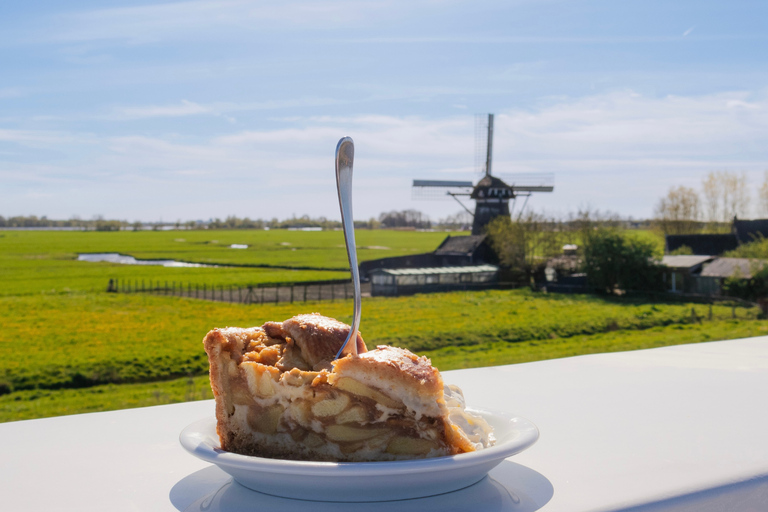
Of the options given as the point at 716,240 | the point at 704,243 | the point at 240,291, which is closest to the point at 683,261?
the point at 704,243

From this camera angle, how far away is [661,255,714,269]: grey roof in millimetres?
34062

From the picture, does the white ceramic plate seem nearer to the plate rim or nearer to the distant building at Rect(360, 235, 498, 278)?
the plate rim

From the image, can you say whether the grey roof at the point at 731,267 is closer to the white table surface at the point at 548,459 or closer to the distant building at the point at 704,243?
the distant building at the point at 704,243

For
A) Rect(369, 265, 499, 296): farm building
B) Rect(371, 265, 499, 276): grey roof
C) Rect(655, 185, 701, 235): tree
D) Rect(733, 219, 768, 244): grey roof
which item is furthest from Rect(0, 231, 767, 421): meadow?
Rect(655, 185, 701, 235): tree

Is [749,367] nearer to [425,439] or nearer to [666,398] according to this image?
[666,398]

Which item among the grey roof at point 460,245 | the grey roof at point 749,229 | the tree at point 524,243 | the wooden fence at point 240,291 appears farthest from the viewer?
the grey roof at point 749,229

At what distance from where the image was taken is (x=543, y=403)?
1.90 meters

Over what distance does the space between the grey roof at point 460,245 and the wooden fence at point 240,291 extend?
8.05 m

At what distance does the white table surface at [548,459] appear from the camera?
3.30 feet

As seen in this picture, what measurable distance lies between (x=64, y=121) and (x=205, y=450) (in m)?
44.8

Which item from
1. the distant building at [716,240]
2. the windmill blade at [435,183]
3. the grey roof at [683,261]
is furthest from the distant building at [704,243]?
the windmill blade at [435,183]

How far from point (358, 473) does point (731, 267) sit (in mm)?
Result: 36374

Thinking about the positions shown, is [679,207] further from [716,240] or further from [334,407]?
[334,407]

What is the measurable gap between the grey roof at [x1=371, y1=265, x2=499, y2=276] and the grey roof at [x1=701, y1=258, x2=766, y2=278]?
1171 centimetres
